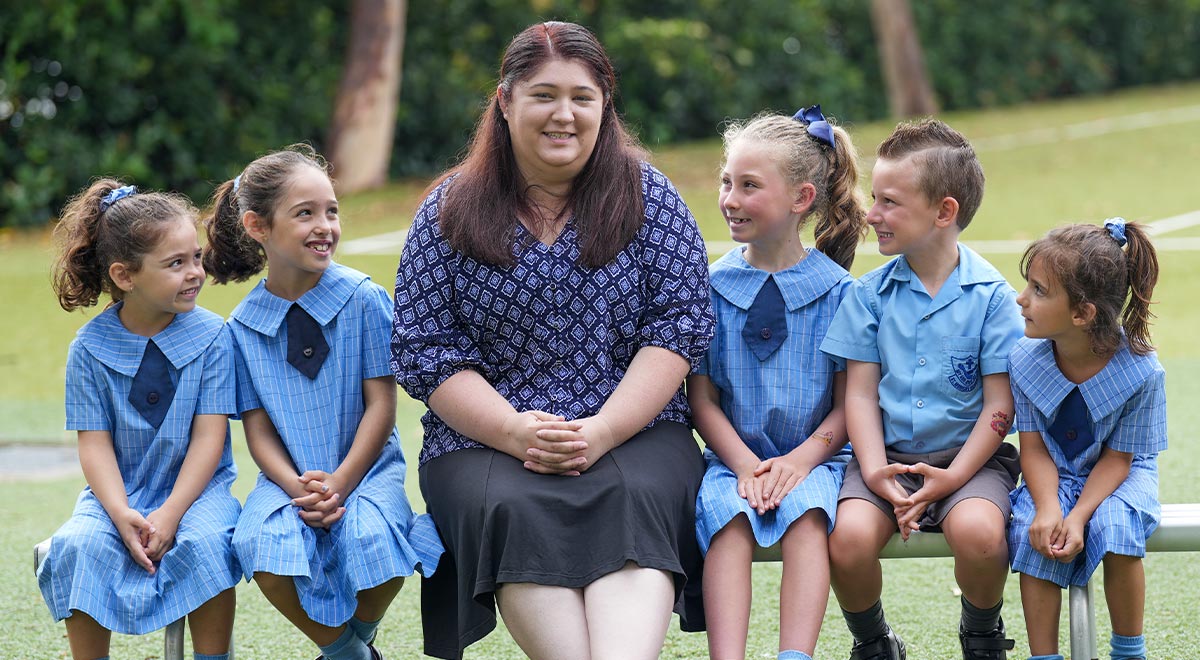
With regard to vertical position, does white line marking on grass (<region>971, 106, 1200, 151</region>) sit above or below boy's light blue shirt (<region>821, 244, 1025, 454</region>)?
above

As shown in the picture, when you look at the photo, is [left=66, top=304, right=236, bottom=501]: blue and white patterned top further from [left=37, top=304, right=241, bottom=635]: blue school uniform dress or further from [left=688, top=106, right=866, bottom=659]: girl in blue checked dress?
[left=688, top=106, right=866, bottom=659]: girl in blue checked dress

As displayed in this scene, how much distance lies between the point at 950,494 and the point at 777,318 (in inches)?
22.4

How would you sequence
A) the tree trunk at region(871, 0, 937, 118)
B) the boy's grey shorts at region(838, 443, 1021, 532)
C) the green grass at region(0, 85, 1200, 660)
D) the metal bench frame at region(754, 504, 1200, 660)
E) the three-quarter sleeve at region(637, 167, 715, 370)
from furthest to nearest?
1. the tree trunk at region(871, 0, 937, 118)
2. the green grass at region(0, 85, 1200, 660)
3. the three-quarter sleeve at region(637, 167, 715, 370)
4. the boy's grey shorts at region(838, 443, 1021, 532)
5. the metal bench frame at region(754, 504, 1200, 660)

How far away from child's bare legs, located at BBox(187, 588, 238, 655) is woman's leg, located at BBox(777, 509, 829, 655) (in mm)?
1035

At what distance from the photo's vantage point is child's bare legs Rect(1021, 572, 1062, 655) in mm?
3020

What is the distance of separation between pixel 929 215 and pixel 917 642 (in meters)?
1.14

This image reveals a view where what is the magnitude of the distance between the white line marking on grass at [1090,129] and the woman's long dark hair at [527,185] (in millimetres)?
11981

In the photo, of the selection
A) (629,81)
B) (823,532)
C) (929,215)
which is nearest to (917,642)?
(823,532)

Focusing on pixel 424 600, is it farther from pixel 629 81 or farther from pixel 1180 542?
pixel 629 81

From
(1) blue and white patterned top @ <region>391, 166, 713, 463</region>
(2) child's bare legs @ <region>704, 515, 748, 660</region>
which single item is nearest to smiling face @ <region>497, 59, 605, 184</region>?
(1) blue and white patterned top @ <region>391, 166, 713, 463</region>

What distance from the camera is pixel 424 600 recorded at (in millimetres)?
3186

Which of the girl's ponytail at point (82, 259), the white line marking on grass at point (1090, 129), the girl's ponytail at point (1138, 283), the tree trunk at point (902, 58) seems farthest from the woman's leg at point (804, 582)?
the tree trunk at point (902, 58)

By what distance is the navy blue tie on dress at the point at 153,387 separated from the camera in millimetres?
3230

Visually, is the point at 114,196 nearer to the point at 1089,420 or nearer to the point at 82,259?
the point at 82,259
